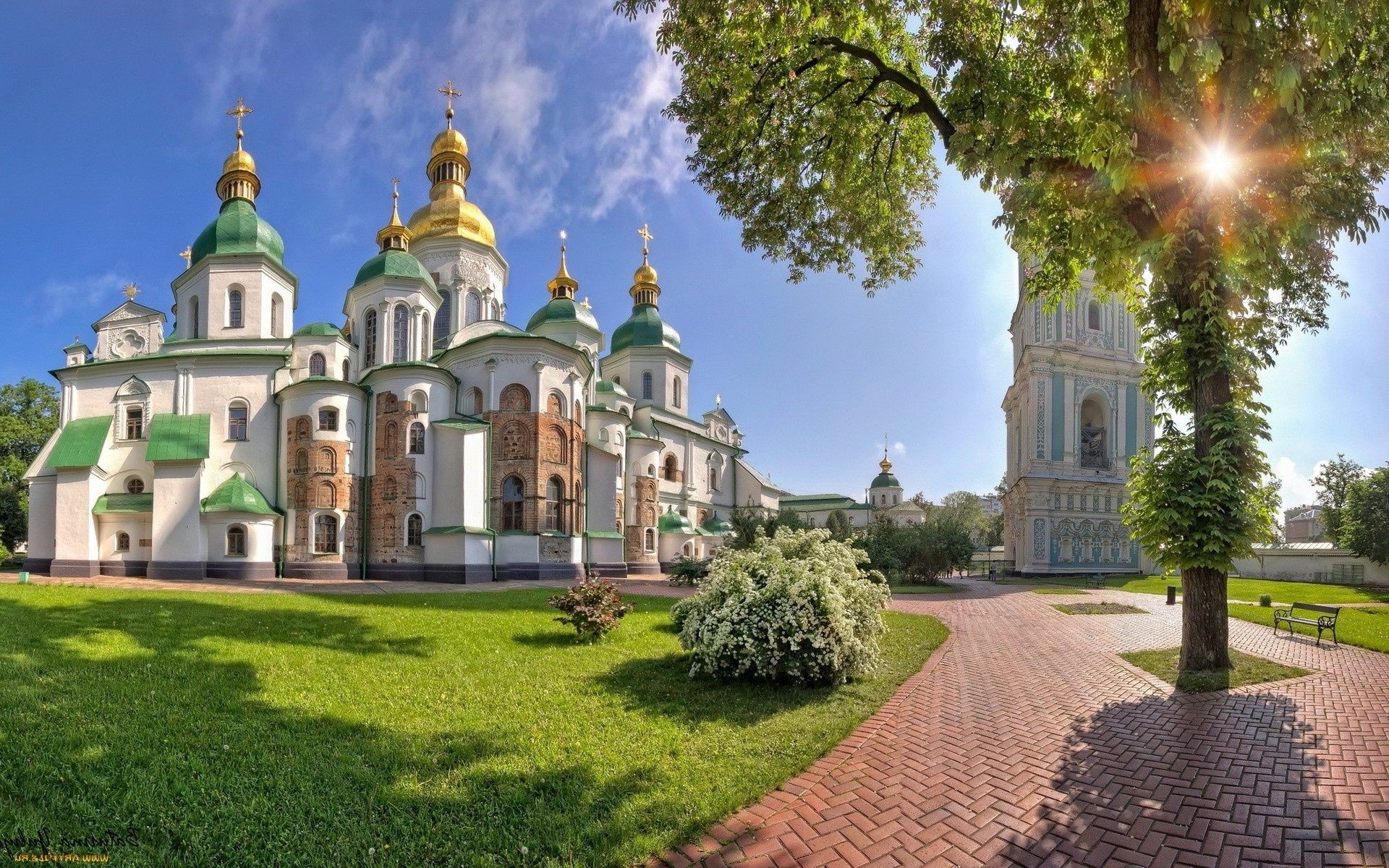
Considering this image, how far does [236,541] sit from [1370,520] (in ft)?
156

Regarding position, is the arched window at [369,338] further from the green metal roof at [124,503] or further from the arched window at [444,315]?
the green metal roof at [124,503]

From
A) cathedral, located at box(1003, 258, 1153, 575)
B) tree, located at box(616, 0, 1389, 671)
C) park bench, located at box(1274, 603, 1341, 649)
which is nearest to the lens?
tree, located at box(616, 0, 1389, 671)

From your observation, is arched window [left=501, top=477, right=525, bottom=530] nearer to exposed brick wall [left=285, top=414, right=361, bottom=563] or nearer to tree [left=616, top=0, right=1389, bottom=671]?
exposed brick wall [left=285, top=414, right=361, bottom=563]

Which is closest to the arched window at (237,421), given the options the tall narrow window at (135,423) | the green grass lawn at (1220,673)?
the tall narrow window at (135,423)

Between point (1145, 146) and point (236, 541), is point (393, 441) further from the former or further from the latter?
point (1145, 146)

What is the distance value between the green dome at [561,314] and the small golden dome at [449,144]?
1020 cm

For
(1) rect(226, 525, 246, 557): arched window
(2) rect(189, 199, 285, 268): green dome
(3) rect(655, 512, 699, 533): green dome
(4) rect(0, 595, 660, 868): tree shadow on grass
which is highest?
(2) rect(189, 199, 285, 268): green dome

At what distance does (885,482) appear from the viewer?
225 ft

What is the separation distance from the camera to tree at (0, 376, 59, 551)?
31.7 metres

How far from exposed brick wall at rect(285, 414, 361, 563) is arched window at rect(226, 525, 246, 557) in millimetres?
1445

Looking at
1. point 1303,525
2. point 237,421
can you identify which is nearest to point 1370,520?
point 1303,525

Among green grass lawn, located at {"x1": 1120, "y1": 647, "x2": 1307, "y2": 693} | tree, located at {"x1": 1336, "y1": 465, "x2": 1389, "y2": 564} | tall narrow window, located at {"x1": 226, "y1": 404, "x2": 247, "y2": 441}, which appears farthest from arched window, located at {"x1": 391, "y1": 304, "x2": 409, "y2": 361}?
tree, located at {"x1": 1336, "y1": 465, "x2": 1389, "y2": 564}

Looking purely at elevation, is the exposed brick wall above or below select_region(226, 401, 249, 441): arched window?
below

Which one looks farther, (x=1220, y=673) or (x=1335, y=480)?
(x=1335, y=480)
